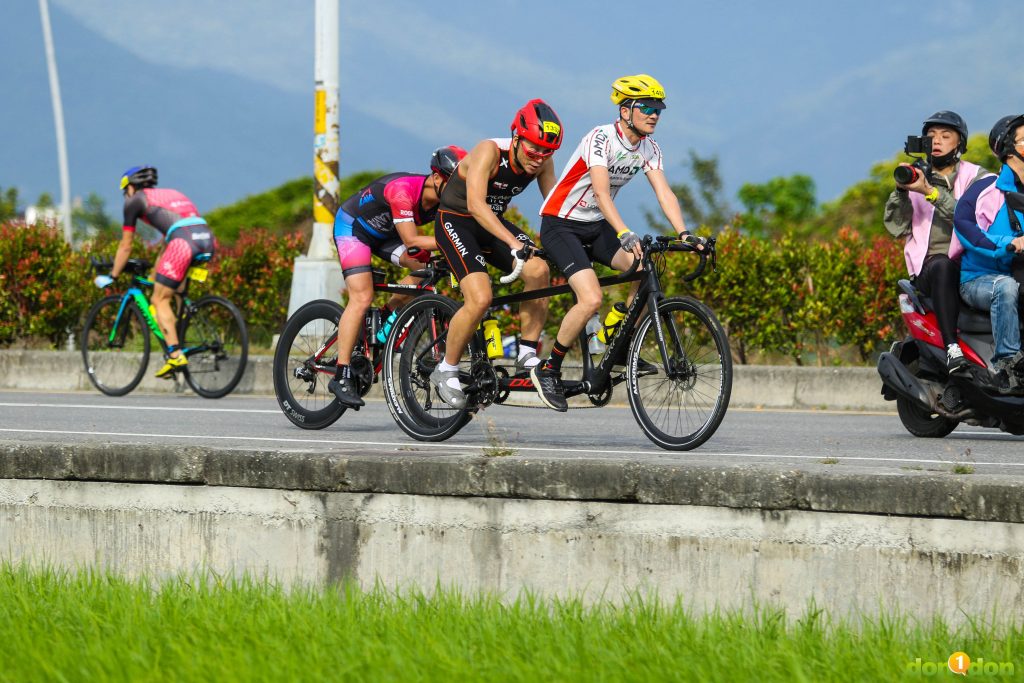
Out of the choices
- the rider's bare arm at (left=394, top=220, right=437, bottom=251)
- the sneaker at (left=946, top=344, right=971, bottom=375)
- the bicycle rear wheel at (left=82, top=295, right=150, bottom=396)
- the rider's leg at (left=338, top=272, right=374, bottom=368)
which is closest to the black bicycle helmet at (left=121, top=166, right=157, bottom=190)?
the bicycle rear wheel at (left=82, top=295, right=150, bottom=396)


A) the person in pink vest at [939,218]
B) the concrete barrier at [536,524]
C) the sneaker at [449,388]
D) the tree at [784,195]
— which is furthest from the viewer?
the tree at [784,195]

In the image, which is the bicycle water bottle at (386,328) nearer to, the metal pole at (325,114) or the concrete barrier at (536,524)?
the concrete barrier at (536,524)

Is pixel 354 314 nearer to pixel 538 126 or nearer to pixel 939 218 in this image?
pixel 538 126

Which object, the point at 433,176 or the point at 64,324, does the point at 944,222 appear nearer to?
the point at 433,176

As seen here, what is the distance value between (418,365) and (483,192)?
1.24 meters

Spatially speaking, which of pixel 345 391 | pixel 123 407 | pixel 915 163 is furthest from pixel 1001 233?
pixel 123 407

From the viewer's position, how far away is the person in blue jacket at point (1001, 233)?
318 inches

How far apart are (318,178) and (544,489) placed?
11.0 metres

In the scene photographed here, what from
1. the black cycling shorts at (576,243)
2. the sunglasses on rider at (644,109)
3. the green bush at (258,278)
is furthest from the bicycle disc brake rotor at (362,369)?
the green bush at (258,278)

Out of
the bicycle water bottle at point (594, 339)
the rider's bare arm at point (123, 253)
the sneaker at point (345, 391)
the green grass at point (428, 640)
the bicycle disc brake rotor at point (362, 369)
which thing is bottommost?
the green grass at point (428, 640)

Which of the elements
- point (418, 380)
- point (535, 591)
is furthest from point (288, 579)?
point (418, 380)

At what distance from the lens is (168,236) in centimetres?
1263

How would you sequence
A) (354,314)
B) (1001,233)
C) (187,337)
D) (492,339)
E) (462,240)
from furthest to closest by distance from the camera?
(187,337) < (354,314) < (1001,233) < (492,339) < (462,240)

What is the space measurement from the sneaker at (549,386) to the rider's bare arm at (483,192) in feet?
2.31
